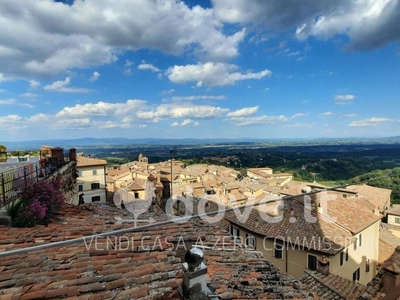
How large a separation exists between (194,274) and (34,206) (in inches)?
129

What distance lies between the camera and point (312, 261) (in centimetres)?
954

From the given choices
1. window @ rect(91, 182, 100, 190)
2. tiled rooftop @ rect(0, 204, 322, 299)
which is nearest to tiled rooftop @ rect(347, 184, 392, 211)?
window @ rect(91, 182, 100, 190)

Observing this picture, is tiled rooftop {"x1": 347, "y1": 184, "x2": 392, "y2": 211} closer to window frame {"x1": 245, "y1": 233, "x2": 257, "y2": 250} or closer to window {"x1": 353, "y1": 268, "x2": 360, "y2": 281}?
window {"x1": 353, "y1": 268, "x2": 360, "y2": 281}

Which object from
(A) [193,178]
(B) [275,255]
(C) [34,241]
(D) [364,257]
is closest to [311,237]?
(B) [275,255]

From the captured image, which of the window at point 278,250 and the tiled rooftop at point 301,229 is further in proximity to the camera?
the window at point 278,250

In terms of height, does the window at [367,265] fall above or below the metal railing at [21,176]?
below

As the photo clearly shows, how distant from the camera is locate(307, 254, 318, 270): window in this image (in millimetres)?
9395

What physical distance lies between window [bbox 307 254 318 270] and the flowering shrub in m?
9.28

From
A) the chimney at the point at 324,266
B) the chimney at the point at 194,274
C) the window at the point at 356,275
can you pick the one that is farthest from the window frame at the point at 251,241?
the chimney at the point at 194,274

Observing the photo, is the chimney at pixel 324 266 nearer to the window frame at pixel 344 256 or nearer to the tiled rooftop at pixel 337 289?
the tiled rooftop at pixel 337 289

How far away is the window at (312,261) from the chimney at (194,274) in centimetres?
938

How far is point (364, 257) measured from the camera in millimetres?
11922

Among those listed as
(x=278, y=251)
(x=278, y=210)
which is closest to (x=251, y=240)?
(x=278, y=251)

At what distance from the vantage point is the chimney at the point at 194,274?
1773mm
